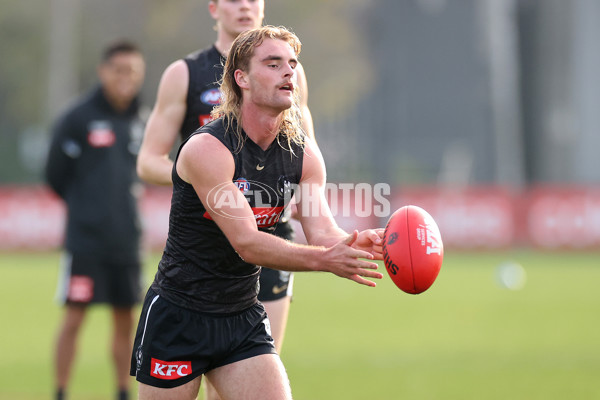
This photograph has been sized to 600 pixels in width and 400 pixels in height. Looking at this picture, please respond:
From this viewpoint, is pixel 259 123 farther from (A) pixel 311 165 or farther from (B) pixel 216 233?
A: (B) pixel 216 233

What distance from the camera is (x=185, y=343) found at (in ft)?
15.6

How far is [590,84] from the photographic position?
114 feet

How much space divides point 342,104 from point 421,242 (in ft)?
136

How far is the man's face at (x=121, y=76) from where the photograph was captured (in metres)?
8.24

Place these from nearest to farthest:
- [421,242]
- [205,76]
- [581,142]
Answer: [421,242] → [205,76] → [581,142]

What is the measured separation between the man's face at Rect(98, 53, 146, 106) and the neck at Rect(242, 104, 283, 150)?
3.70 meters

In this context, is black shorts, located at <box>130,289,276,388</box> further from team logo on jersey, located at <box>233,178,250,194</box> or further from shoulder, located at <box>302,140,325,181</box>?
shoulder, located at <box>302,140,325,181</box>

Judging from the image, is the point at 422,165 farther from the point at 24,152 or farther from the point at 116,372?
the point at 116,372

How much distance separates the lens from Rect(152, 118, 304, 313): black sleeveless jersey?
15.5 ft

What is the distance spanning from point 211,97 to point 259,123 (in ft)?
3.95

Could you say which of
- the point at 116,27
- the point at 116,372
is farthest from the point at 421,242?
the point at 116,27

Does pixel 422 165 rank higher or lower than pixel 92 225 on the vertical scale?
higher

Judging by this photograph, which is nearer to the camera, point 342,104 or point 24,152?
point 24,152

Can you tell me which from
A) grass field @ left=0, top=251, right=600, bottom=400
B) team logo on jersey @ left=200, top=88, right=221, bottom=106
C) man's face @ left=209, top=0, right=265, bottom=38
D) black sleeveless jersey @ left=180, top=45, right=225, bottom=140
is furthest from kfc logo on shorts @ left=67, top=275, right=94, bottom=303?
man's face @ left=209, top=0, right=265, bottom=38
